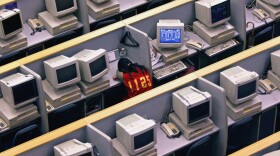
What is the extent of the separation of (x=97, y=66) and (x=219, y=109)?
5.11 feet

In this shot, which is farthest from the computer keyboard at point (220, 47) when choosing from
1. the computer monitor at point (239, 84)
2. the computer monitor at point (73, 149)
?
the computer monitor at point (73, 149)

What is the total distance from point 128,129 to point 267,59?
83.2 inches

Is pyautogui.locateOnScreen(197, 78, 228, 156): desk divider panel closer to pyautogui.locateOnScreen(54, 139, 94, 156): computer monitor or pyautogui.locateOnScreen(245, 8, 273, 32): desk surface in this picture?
pyautogui.locateOnScreen(54, 139, 94, 156): computer monitor

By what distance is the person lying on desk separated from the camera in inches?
328

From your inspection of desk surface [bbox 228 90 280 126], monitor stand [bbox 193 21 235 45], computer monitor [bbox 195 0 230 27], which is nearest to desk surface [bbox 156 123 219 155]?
desk surface [bbox 228 90 280 126]

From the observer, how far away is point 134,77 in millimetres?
8336

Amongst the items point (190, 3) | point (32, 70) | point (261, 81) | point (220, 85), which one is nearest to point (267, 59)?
point (261, 81)

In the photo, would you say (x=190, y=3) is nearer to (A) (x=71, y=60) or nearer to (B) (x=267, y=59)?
(B) (x=267, y=59)

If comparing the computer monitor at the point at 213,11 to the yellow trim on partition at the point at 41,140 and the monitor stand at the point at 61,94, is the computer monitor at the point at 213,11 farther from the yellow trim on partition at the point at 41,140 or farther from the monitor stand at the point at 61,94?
the yellow trim on partition at the point at 41,140

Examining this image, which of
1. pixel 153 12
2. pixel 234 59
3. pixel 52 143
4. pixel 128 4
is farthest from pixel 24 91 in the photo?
pixel 128 4

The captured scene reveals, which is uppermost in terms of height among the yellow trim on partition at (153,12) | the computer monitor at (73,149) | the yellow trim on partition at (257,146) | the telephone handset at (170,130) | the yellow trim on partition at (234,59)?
the yellow trim on partition at (153,12)

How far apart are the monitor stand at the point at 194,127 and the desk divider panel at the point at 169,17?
5.21 ft

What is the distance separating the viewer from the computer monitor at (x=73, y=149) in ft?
22.9

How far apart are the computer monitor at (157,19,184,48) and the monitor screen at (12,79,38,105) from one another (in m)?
1.74
